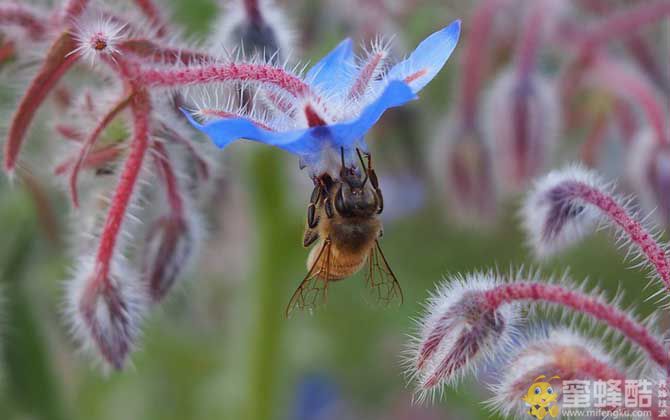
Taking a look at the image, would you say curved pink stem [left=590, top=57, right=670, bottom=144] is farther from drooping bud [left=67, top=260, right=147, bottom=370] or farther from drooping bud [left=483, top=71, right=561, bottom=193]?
drooping bud [left=67, top=260, right=147, bottom=370]

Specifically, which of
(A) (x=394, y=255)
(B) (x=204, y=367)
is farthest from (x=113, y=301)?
(B) (x=204, y=367)

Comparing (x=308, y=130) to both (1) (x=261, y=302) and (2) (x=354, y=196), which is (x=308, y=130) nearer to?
(2) (x=354, y=196)

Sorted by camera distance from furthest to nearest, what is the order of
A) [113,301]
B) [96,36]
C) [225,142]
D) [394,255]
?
[394,255] → [113,301] → [96,36] → [225,142]

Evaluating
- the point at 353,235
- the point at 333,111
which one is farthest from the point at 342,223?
the point at 333,111

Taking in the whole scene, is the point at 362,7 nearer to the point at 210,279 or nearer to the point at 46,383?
the point at 210,279

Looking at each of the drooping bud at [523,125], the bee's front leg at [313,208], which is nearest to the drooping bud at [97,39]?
the bee's front leg at [313,208]

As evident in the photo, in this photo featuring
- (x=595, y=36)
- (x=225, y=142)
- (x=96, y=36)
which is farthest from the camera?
(x=595, y=36)

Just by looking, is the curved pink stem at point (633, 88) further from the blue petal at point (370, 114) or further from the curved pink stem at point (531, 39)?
the blue petal at point (370, 114)
